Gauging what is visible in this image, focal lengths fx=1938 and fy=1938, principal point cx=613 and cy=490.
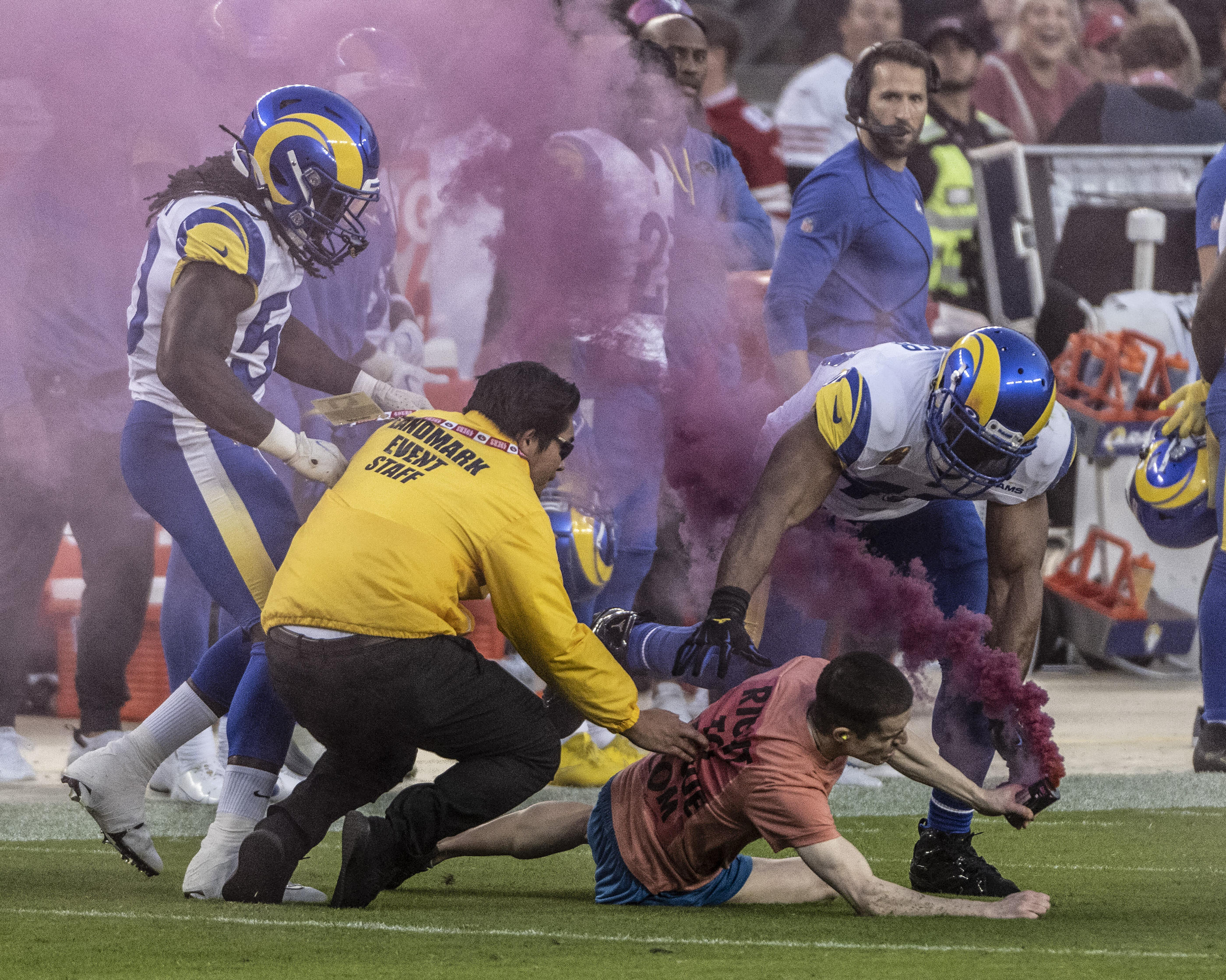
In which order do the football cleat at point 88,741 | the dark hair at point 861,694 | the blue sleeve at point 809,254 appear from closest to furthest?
the dark hair at point 861,694 < the blue sleeve at point 809,254 < the football cleat at point 88,741

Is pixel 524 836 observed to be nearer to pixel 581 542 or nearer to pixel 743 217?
pixel 581 542

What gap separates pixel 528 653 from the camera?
3.75 meters

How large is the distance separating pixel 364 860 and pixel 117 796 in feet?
2.07

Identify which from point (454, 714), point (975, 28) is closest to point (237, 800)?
point (454, 714)

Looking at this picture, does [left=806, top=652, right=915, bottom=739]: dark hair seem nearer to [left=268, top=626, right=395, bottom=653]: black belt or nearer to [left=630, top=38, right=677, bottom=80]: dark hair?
[left=268, top=626, right=395, bottom=653]: black belt

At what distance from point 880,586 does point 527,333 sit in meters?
1.38

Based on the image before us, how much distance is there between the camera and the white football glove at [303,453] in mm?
4074

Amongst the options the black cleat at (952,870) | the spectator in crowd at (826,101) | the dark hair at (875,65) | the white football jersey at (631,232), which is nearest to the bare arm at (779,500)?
the black cleat at (952,870)

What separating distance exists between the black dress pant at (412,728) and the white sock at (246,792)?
128 millimetres

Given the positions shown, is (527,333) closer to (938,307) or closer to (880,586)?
(880,586)

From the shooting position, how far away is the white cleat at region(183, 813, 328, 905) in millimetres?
3852

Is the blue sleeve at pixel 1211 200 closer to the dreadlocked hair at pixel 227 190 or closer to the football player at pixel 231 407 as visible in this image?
the football player at pixel 231 407

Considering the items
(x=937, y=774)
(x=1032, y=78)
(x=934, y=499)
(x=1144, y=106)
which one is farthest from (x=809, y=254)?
(x=1032, y=78)

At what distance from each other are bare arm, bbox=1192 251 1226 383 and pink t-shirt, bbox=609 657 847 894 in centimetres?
231
